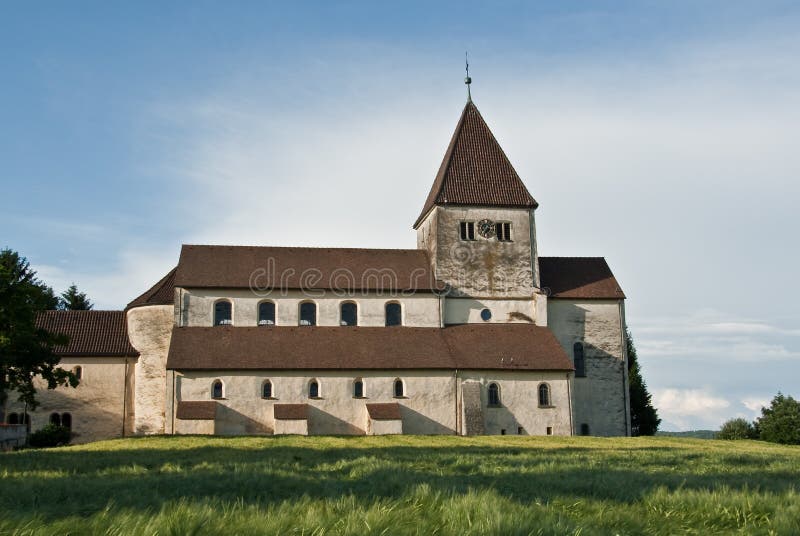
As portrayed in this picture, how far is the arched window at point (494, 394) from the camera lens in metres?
45.7

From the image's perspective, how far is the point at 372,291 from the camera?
49.0 m

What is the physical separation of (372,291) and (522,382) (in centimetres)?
1028

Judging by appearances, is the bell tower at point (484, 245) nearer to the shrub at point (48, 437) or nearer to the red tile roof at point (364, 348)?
the red tile roof at point (364, 348)

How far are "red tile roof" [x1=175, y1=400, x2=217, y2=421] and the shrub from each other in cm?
637

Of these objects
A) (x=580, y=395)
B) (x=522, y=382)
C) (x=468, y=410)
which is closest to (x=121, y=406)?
(x=468, y=410)

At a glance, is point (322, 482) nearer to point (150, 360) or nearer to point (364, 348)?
point (364, 348)

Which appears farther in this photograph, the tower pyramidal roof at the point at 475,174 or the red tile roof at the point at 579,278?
the red tile roof at the point at 579,278

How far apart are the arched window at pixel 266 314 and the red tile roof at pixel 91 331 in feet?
23.6

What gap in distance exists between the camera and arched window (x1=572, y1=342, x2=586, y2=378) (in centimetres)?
4959

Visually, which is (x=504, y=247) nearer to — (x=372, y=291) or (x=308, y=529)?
(x=372, y=291)

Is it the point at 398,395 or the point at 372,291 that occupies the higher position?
the point at 372,291

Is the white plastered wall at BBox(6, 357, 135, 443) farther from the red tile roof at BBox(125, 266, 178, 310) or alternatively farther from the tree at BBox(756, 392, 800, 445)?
the tree at BBox(756, 392, 800, 445)

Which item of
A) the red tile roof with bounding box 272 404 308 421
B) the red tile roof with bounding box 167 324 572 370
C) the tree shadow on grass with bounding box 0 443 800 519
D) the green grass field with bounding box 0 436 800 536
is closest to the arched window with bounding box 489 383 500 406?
the red tile roof with bounding box 167 324 572 370

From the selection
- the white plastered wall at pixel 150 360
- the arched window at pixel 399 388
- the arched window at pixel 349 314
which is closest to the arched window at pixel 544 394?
the arched window at pixel 399 388
